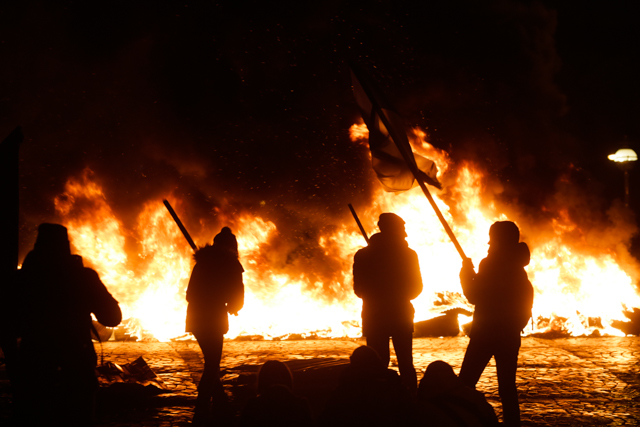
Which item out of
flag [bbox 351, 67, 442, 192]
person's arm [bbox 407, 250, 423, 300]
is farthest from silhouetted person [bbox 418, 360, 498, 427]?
flag [bbox 351, 67, 442, 192]

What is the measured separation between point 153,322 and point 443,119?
1047cm

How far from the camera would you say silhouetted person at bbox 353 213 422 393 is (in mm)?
4391

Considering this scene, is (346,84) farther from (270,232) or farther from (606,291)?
(606,291)

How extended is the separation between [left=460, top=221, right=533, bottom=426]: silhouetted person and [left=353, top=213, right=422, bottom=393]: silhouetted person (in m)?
0.60

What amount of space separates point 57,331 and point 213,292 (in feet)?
6.96

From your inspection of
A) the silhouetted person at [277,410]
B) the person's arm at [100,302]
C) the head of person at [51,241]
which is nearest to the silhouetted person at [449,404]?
Answer: the silhouetted person at [277,410]

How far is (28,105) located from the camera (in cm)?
1471

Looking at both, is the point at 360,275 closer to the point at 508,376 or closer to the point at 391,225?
the point at 391,225

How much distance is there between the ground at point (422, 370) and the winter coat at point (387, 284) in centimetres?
133

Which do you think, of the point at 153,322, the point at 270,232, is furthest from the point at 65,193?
the point at 270,232

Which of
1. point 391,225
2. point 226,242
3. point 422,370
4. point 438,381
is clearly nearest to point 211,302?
point 226,242

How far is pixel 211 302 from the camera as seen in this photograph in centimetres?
477

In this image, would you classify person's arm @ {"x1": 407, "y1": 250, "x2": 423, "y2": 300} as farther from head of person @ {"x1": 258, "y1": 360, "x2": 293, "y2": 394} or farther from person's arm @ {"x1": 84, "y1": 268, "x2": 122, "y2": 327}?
person's arm @ {"x1": 84, "y1": 268, "x2": 122, "y2": 327}

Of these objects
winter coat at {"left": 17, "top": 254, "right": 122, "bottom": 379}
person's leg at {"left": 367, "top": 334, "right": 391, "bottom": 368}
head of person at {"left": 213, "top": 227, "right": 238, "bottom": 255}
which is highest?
head of person at {"left": 213, "top": 227, "right": 238, "bottom": 255}
